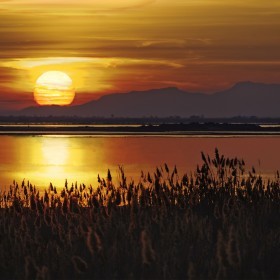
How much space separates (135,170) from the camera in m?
34.7

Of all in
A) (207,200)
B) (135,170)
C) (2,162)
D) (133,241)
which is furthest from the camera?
(2,162)

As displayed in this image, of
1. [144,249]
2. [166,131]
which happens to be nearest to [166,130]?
[166,131]

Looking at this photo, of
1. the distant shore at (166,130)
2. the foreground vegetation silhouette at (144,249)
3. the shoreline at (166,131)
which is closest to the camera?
the foreground vegetation silhouette at (144,249)

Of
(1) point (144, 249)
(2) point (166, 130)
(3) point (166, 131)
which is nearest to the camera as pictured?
(1) point (144, 249)

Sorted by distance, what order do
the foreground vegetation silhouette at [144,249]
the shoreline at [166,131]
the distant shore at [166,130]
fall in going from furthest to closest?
the distant shore at [166,130]
the shoreline at [166,131]
the foreground vegetation silhouette at [144,249]

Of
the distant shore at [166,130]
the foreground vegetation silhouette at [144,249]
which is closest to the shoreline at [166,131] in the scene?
the distant shore at [166,130]

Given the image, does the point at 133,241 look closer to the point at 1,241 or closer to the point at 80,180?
the point at 1,241

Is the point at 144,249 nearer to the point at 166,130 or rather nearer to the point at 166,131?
the point at 166,131

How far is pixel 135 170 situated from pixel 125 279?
25.6 m

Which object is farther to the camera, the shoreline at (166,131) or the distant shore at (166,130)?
the distant shore at (166,130)

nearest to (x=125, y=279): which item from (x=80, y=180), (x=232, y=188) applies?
(x=232, y=188)

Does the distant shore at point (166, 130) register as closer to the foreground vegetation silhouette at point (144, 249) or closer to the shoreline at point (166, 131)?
the shoreline at point (166, 131)

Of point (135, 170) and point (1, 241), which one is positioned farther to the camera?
point (135, 170)

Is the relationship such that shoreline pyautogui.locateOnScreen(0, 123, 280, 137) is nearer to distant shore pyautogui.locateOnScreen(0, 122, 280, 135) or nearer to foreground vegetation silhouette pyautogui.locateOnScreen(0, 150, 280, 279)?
distant shore pyautogui.locateOnScreen(0, 122, 280, 135)
